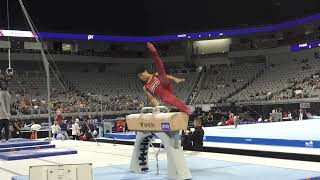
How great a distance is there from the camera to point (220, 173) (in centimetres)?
696

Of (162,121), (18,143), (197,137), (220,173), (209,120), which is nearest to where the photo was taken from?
(162,121)

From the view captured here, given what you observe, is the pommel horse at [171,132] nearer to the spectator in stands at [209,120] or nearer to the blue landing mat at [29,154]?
the blue landing mat at [29,154]

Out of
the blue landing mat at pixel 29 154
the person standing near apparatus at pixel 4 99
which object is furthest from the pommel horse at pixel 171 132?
the person standing near apparatus at pixel 4 99

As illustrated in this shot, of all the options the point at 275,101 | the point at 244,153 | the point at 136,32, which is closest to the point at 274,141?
the point at 244,153

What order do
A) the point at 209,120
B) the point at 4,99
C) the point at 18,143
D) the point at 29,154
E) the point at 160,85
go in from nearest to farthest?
the point at 160,85 < the point at 29,154 < the point at 4,99 < the point at 18,143 < the point at 209,120

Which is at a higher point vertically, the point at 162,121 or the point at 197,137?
the point at 162,121

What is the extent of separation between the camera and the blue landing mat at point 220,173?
6.46 metres

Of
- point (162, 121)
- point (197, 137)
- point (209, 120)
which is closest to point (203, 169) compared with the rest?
point (162, 121)

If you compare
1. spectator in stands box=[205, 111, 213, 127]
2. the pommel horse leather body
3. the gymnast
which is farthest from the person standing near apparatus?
spectator in stands box=[205, 111, 213, 127]

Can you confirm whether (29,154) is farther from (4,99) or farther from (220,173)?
(220,173)

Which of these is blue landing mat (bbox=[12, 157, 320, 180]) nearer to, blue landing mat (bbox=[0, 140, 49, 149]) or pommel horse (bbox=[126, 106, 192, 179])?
pommel horse (bbox=[126, 106, 192, 179])

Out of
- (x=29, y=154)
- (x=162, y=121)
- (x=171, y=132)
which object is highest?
(x=162, y=121)

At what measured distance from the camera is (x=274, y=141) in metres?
11.9

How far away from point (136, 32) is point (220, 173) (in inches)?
1343
